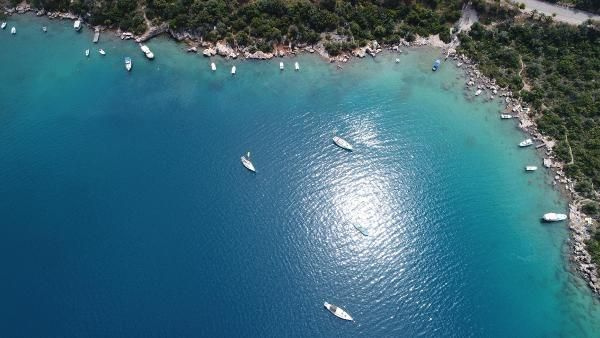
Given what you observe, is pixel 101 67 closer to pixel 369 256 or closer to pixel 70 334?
pixel 70 334

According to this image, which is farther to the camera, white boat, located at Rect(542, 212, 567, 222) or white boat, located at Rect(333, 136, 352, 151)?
white boat, located at Rect(333, 136, 352, 151)

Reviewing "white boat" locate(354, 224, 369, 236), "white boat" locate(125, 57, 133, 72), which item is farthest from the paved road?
"white boat" locate(125, 57, 133, 72)

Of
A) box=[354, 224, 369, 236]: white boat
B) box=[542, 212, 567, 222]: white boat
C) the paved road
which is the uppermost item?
the paved road

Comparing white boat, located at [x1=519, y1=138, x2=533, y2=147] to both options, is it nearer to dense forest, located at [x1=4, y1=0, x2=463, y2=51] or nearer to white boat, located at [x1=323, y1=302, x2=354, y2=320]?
dense forest, located at [x1=4, y1=0, x2=463, y2=51]

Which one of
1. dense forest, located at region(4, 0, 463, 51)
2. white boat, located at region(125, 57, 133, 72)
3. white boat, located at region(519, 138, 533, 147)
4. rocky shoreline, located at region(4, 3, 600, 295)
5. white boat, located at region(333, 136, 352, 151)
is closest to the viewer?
rocky shoreline, located at region(4, 3, 600, 295)

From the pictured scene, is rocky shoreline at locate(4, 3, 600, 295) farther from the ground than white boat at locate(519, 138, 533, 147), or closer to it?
farther from the ground

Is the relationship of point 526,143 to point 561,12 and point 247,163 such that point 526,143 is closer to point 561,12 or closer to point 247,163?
point 561,12

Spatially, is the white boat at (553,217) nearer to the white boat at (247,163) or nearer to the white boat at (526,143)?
the white boat at (526,143)

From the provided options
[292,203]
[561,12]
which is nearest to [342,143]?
[292,203]
